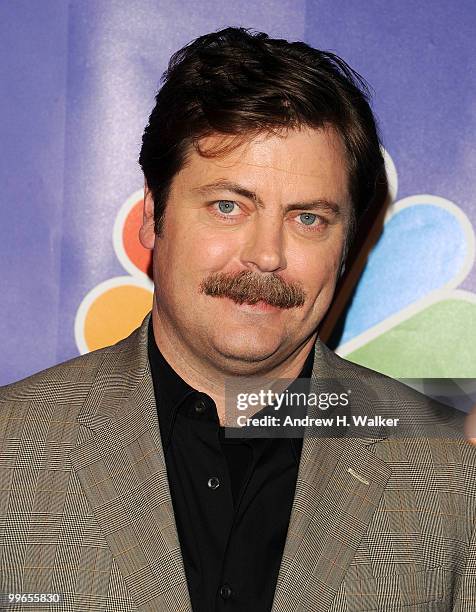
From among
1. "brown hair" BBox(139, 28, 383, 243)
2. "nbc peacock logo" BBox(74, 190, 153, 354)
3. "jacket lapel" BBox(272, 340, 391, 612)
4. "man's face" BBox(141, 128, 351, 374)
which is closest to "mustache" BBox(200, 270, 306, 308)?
"man's face" BBox(141, 128, 351, 374)

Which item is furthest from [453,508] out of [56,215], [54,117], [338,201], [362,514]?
[54,117]

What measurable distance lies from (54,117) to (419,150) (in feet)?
4.05

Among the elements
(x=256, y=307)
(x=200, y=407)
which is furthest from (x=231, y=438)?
(x=256, y=307)

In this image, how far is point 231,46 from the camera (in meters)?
2.78

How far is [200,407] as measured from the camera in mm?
2623

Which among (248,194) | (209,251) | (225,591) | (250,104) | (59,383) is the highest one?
(250,104)

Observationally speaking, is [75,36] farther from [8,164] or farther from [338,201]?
[338,201]

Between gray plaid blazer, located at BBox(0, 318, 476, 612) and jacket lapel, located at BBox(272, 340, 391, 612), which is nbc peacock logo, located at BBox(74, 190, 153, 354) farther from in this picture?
jacket lapel, located at BBox(272, 340, 391, 612)

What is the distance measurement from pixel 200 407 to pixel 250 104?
2.74 feet

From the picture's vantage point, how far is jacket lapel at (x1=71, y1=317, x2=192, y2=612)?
2357 millimetres

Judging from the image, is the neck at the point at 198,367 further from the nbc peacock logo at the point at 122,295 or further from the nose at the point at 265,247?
the nbc peacock logo at the point at 122,295

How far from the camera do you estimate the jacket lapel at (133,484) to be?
2.36m

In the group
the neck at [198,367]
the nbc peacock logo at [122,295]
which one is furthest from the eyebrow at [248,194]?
the nbc peacock logo at [122,295]

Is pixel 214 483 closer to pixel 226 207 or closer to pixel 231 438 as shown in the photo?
pixel 231 438
